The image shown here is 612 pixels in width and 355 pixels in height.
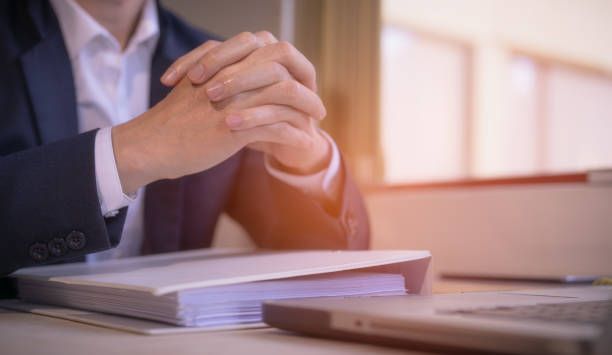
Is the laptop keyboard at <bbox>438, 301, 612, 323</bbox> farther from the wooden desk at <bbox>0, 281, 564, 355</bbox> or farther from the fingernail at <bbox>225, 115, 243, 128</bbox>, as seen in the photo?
the fingernail at <bbox>225, 115, 243, 128</bbox>

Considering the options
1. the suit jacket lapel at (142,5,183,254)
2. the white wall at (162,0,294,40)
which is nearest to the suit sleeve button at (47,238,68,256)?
the suit jacket lapel at (142,5,183,254)

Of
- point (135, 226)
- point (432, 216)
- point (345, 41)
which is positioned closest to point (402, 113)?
point (345, 41)

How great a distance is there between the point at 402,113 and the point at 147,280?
4.82m

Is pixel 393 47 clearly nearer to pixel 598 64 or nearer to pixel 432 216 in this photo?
pixel 598 64

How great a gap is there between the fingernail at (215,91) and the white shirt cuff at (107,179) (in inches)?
5.3

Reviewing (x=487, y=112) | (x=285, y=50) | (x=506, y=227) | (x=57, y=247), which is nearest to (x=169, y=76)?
(x=285, y=50)

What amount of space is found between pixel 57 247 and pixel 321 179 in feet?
1.57

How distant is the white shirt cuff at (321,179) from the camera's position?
3.57 ft

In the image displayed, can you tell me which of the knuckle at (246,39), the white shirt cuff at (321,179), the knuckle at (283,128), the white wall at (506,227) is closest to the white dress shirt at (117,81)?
the white shirt cuff at (321,179)

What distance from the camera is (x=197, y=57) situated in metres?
0.85

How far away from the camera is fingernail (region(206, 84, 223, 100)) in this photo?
0.80 metres

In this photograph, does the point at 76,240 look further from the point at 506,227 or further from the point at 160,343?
the point at 506,227

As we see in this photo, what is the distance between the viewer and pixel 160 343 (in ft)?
1.59

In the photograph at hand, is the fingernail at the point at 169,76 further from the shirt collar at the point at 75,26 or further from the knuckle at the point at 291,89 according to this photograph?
the shirt collar at the point at 75,26
